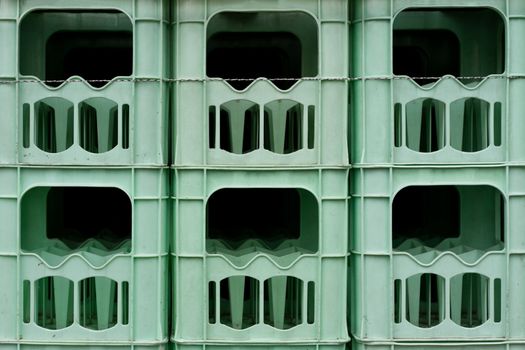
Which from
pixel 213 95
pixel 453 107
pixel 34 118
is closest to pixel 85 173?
pixel 34 118

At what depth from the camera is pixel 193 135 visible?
11.4m

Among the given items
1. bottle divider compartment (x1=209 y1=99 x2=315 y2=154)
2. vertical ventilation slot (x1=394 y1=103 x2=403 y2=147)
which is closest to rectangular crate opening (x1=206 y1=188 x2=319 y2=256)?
bottle divider compartment (x1=209 y1=99 x2=315 y2=154)

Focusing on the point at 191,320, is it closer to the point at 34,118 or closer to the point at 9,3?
the point at 34,118

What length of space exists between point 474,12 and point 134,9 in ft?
21.2

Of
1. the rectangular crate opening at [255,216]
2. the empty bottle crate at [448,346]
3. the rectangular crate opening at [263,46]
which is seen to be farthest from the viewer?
the rectangular crate opening at [255,216]

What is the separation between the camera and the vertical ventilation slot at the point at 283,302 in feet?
38.3

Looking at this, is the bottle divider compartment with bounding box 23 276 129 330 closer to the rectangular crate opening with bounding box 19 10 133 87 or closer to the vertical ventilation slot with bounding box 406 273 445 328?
the rectangular crate opening with bounding box 19 10 133 87

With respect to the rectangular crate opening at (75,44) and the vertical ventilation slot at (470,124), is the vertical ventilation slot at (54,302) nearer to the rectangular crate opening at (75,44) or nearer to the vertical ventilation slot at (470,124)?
the rectangular crate opening at (75,44)

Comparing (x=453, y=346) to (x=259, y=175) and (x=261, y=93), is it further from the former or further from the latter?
(x=261, y=93)

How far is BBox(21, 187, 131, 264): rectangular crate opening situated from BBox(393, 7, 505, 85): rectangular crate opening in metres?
7.00

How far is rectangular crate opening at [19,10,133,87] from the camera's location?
12.7 m

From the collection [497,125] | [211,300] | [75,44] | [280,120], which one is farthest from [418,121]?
[75,44]

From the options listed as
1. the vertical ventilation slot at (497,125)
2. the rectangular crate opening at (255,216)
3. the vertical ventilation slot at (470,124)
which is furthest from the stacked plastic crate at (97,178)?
the vertical ventilation slot at (497,125)

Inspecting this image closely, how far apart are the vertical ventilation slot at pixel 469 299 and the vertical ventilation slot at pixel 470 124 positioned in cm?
231
